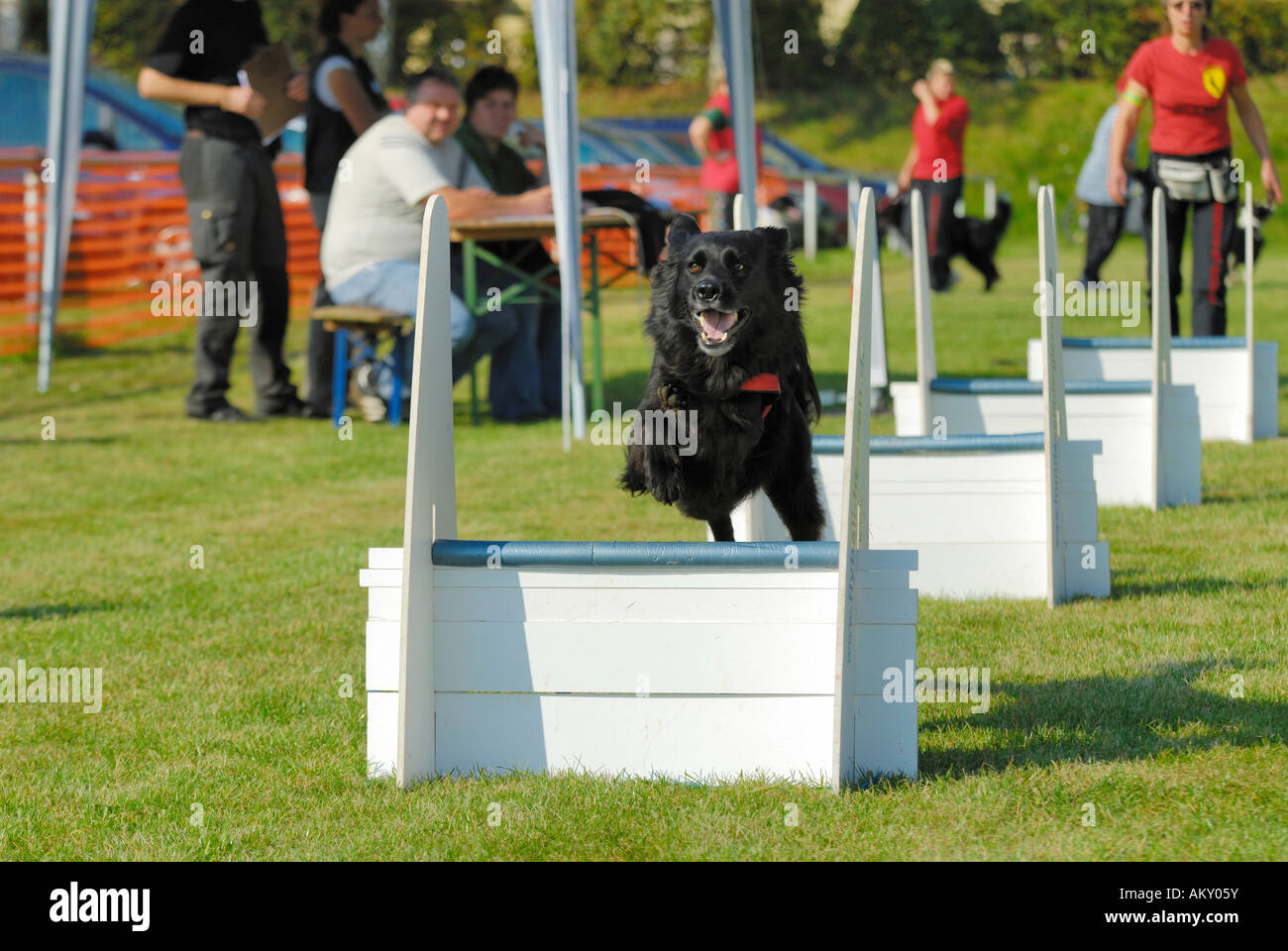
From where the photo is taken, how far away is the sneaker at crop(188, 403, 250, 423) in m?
8.18

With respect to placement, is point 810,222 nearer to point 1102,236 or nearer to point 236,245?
point 1102,236

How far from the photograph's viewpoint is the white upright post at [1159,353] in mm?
5410

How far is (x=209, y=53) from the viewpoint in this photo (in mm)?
7742

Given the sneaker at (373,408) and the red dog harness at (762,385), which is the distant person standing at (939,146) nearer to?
the sneaker at (373,408)

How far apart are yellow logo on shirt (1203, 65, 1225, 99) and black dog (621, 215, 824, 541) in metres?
4.31

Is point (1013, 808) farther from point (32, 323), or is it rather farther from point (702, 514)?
point (32, 323)

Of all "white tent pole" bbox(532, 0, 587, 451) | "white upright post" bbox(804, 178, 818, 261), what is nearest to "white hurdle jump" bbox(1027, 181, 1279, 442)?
"white tent pole" bbox(532, 0, 587, 451)

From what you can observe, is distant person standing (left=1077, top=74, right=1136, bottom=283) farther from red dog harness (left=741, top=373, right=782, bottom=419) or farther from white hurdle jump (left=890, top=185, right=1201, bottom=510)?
red dog harness (left=741, top=373, right=782, bottom=419)

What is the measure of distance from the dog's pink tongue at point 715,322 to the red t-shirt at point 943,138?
28.3 feet

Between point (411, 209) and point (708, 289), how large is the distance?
478cm

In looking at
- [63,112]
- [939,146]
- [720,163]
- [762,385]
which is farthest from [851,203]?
[762,385]

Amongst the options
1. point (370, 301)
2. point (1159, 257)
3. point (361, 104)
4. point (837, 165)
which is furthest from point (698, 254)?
point (837, 165)

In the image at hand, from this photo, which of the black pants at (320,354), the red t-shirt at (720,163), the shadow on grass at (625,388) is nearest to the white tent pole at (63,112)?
the black pants at (320,354)

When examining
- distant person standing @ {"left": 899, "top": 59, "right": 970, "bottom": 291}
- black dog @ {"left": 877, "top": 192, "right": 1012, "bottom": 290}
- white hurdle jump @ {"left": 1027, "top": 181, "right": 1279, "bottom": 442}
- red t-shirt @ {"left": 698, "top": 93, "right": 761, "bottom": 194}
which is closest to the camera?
white hurdle jump @ {"left": 1027, "top": 181, "right": 1279, "bottom": 442}
